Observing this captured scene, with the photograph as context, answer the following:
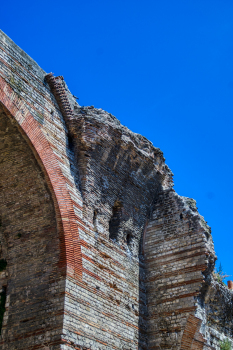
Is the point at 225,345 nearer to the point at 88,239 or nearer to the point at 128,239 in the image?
the point at 128,239

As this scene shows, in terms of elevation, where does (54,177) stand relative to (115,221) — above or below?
below

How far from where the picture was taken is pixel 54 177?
6770mm

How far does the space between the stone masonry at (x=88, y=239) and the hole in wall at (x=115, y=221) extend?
21 mm

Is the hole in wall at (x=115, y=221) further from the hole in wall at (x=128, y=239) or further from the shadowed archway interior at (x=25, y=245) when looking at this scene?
the shadowed archway interior at (x=25, y=245)

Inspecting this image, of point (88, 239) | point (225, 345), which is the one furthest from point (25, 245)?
point (225, 345)

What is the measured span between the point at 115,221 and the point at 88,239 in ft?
4.29

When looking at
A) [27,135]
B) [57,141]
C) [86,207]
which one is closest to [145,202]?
[86,207]

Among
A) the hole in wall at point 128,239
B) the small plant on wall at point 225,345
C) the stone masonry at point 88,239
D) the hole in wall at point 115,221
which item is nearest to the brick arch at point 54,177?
the stone masonry at point 88,239

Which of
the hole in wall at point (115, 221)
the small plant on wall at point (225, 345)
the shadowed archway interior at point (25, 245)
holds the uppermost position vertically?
the hole in wall at point (115, 221)

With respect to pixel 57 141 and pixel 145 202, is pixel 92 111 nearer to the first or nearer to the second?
pixel 57 141

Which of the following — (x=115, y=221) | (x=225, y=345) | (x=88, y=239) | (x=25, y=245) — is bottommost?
(x=225, y=345)

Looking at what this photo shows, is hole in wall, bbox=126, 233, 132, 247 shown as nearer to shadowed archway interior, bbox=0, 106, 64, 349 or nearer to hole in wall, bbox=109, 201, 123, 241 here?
hole in wall, bbox=109, 201, 123, 241

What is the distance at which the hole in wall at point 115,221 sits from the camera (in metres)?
8.05

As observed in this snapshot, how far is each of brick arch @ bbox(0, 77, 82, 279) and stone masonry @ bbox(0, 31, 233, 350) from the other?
0.06ft
